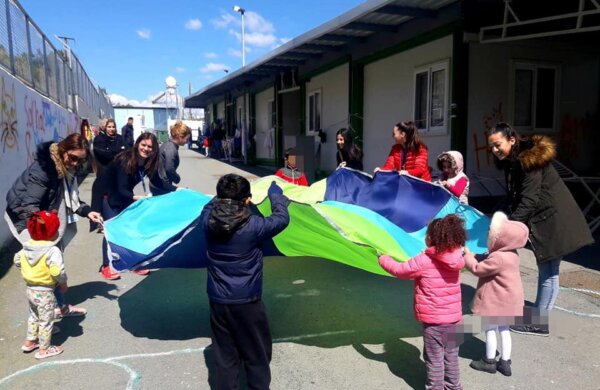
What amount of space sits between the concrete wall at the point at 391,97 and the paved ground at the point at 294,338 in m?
4.75

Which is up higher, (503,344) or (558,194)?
(558,194)

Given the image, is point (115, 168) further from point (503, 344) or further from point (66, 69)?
point (66, 69)

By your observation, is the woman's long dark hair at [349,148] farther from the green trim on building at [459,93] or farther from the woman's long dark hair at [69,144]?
the woman's long dark hair at [69,144]

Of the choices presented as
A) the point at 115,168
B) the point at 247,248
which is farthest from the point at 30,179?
the point at 247,248

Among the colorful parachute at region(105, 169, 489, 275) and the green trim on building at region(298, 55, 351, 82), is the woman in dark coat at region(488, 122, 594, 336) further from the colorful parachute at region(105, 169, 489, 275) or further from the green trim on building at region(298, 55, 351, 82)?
the green trim on building at region(298, 55, 351, 82)

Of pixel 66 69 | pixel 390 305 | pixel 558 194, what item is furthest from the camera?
pixel 66 69

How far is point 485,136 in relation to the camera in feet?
29.2

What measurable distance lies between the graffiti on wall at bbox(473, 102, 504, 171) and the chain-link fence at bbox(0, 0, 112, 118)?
8.15 metres

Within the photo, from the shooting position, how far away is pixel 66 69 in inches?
657

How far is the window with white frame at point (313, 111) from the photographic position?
1508 cm

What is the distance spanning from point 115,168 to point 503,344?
405 centimetres

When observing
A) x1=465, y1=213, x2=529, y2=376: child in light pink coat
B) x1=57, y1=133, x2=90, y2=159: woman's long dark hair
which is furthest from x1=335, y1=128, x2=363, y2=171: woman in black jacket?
x1=57, y1=133, x2=90, y2=159: woman's long dark hair

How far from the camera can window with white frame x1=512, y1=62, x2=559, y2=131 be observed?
9.20 meters

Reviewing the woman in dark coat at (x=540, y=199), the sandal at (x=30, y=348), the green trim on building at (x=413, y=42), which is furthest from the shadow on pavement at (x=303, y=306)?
the green trim on building at (x=413, y=42)
